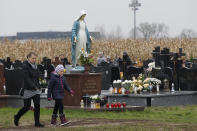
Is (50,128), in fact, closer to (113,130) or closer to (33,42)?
(113,130)

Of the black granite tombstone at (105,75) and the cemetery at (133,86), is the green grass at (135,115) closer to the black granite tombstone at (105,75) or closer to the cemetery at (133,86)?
the cemetery at (133,86)

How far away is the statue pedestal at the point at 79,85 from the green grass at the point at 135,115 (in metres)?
0.58

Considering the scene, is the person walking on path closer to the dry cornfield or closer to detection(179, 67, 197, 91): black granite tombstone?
detection(179, 67, 197, 91): black granite tombstone

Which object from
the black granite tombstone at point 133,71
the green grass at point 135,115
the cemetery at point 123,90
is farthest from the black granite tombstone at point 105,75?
the green grass at point 135,115

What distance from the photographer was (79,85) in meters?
19.8

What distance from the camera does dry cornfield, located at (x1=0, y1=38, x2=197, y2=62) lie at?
182 ft

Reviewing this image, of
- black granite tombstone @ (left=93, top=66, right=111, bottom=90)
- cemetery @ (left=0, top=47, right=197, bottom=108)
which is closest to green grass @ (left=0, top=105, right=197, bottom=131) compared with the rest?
cemetery @ (left=0, top=47, right=197, bottom=108)

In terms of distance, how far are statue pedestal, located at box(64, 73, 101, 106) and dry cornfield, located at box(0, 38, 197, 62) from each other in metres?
35.0

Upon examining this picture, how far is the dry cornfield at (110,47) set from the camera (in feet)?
182

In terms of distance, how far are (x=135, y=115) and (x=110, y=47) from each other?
39.2 metres

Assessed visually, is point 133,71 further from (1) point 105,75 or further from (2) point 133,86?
(2) point 133,86

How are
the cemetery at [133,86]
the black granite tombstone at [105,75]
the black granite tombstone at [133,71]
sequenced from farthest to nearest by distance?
the black granite tombstone at [105,75] < the black granite tombstone at [133,71] < the cemetery at [133,86]

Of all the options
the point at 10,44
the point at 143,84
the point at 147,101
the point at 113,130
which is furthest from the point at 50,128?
the point at 10,44

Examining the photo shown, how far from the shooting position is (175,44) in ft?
189
